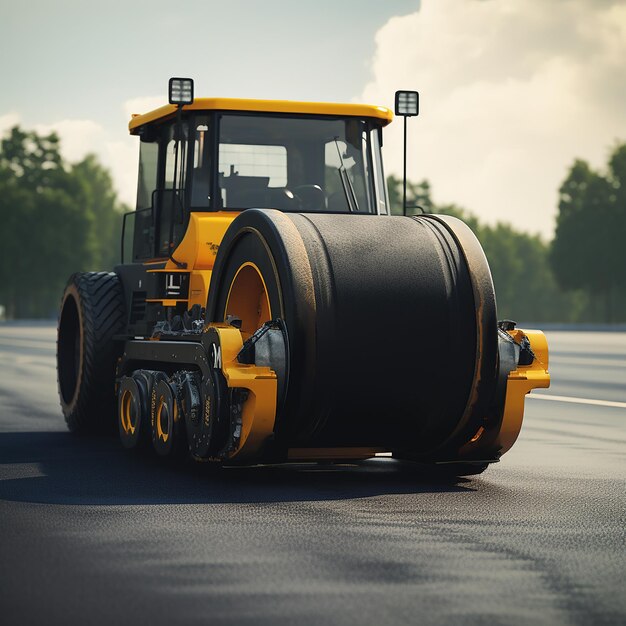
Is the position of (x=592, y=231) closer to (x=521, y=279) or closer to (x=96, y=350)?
(x=521, y=279)

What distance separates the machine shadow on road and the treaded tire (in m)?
1.42

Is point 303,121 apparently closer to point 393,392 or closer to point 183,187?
point 183,187

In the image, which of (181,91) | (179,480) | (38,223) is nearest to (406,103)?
(181,91)

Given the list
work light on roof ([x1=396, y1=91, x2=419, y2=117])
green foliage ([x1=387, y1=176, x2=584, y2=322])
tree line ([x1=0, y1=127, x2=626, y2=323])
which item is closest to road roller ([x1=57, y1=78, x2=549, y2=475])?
work light on roof ([x1=396, y1=91, x2=419, y2=117])

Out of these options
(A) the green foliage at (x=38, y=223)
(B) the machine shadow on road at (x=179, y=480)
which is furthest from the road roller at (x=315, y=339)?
(A) the green foliage at (x=38, y=223)

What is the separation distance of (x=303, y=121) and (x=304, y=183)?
58cm

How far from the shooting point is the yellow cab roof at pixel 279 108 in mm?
12445

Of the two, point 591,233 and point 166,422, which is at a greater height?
point 591,233

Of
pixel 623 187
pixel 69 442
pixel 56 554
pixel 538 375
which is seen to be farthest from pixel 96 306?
pixel 623 187

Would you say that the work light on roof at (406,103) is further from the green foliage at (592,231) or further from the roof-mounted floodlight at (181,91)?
the green foliage at (592,231)

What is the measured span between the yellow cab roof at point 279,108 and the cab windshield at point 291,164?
9 cm

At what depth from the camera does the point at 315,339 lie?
9984 millimetres

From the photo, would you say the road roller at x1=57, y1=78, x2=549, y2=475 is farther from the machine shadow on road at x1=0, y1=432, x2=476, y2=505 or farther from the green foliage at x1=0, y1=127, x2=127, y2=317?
the green foliage at x1=0, y1=127, x2=127, y2=317

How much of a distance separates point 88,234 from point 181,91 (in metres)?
101
